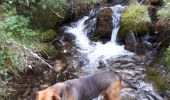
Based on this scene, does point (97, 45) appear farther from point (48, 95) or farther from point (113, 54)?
point (48, 95)

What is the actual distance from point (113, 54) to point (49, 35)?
192 cm

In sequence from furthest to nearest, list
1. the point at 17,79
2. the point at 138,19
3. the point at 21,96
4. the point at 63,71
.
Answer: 1. the point at 138,19
2. the point at 63,71
3. the point at 17,79
4. the point at 21,96

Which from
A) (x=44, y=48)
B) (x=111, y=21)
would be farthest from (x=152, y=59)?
(x=44, y=48)

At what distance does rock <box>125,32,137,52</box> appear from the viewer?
32.5 feet

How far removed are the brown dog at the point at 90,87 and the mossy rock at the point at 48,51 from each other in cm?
331

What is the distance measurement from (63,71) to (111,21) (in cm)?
283

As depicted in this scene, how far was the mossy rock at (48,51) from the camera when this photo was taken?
9155 millimetres

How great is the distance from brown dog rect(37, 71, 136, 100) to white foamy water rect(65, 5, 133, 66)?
3.26 metres

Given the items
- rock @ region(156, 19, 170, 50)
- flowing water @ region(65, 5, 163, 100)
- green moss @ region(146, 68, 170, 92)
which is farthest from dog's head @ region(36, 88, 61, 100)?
rock @ region(156, 19, 170, 50)

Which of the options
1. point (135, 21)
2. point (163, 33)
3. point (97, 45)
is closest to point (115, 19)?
point (135, 21)

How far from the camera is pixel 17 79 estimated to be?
314 inches

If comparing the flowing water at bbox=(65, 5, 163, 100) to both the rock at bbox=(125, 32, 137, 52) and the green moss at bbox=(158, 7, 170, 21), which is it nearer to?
the rock at bbox=(125, 32, 137, 52)

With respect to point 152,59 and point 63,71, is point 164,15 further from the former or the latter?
point 63,71

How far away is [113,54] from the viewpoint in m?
9.98
